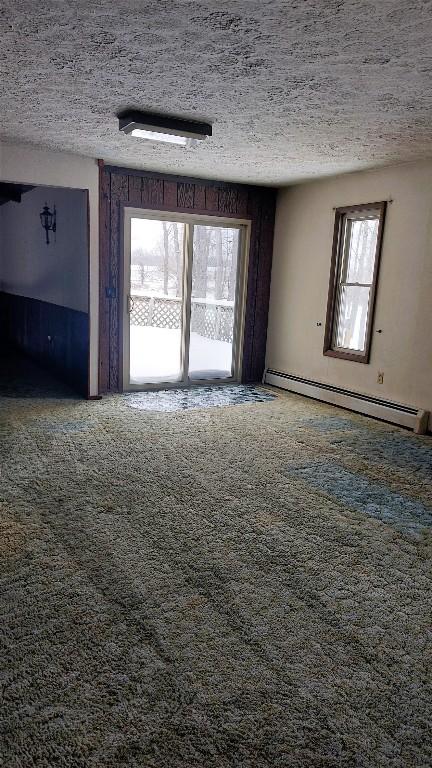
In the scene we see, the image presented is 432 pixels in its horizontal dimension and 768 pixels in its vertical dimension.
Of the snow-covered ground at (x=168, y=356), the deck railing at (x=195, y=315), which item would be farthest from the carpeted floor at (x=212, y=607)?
the deck railing at (x=195, y=315)

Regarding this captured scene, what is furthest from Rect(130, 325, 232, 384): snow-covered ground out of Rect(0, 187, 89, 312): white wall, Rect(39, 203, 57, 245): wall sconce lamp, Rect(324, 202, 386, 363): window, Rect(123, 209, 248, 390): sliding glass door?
Rect(39, 203, 57, 245): wall sconce lamp

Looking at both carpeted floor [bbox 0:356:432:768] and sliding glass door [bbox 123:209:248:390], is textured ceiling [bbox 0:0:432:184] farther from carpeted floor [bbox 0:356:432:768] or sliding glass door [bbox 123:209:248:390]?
carpeted floor [bbox 0:356:432:768]

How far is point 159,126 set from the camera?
3.64 meters

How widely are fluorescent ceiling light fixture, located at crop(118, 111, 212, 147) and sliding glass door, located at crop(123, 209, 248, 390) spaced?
1.84 m

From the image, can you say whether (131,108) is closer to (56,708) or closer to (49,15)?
(49,15)

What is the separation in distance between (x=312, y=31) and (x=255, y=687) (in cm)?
250

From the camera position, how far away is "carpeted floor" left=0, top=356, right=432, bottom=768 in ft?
5.07

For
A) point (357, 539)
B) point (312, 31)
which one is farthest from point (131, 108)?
point (357, 539)

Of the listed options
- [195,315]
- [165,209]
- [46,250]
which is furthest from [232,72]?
[46,250]

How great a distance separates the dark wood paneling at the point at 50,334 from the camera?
18.9 ft

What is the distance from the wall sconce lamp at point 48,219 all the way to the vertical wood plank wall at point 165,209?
4.03 feet

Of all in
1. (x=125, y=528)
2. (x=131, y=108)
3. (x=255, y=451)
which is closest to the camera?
(x=125, y=528)

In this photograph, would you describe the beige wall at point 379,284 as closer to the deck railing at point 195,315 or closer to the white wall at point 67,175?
the deck railing at point 195,315

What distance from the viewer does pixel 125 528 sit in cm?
275
